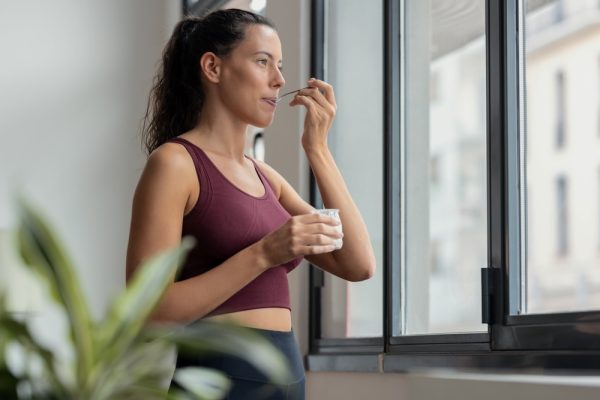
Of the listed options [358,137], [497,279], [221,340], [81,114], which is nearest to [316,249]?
[497,279]

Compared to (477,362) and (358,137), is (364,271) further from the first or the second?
(358,137)

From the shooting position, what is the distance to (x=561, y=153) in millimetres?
2277

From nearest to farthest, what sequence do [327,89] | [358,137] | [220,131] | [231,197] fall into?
[231,197] < [220,131] < [327,89] < [358,137]

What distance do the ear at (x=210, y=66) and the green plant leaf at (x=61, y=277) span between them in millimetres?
1303

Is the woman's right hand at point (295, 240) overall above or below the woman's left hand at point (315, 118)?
below

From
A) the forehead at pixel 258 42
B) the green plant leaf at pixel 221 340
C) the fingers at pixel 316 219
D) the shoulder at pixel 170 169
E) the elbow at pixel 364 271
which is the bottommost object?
the green plant leaf at pixel 221 340

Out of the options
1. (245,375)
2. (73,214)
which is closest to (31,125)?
(73,214)

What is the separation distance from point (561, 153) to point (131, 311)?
6.00 feet

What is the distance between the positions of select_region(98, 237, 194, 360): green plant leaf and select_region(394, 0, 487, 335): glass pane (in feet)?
7.16

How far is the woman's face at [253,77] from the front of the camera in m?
1.82

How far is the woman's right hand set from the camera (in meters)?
1.59

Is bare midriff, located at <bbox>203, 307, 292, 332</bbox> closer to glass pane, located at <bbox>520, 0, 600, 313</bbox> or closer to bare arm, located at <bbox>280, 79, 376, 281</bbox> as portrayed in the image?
bare arm, located at <bbox>280, 79, 376, 281</bbox>

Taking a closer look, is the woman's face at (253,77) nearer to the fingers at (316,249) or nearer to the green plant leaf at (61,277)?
the fingers at (316,249)

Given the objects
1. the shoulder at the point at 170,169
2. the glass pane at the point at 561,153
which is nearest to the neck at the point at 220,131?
the shoulder at the point at 170,169
